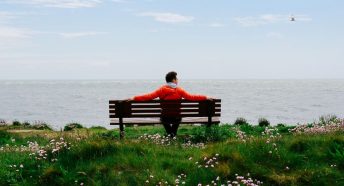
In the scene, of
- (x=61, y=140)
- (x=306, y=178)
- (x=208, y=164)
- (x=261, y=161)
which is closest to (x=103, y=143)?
(x=61, y=140)

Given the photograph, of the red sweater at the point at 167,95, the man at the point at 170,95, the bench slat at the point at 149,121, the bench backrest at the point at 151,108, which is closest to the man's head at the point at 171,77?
the man at the point at 170,95

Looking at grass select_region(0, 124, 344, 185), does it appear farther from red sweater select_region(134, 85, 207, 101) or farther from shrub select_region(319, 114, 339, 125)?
shrub select_region(319, 114, 339, 125)

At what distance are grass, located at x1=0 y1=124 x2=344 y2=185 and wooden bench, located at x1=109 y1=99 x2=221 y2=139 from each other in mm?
4015

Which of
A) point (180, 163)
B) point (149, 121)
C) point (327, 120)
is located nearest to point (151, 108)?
point (149, 121)

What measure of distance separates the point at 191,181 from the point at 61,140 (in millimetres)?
3657

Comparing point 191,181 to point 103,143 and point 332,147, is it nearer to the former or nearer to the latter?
point 103,143

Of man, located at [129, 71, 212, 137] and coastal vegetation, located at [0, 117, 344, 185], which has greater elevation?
man, located at [129, 71, 212, 137]

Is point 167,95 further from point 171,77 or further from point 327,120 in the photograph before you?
point 327,120

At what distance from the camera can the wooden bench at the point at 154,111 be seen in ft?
49.7

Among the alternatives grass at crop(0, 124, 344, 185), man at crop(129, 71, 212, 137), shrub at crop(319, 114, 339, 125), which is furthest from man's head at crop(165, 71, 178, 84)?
shrub at crop(319, 114, 339, 125)

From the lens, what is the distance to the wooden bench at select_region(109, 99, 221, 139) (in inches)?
596

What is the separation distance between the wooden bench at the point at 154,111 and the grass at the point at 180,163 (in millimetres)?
4015

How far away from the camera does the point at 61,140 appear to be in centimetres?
1118

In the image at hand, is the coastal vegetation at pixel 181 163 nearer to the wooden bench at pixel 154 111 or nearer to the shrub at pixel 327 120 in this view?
the wooden bench at pixel 154 111
